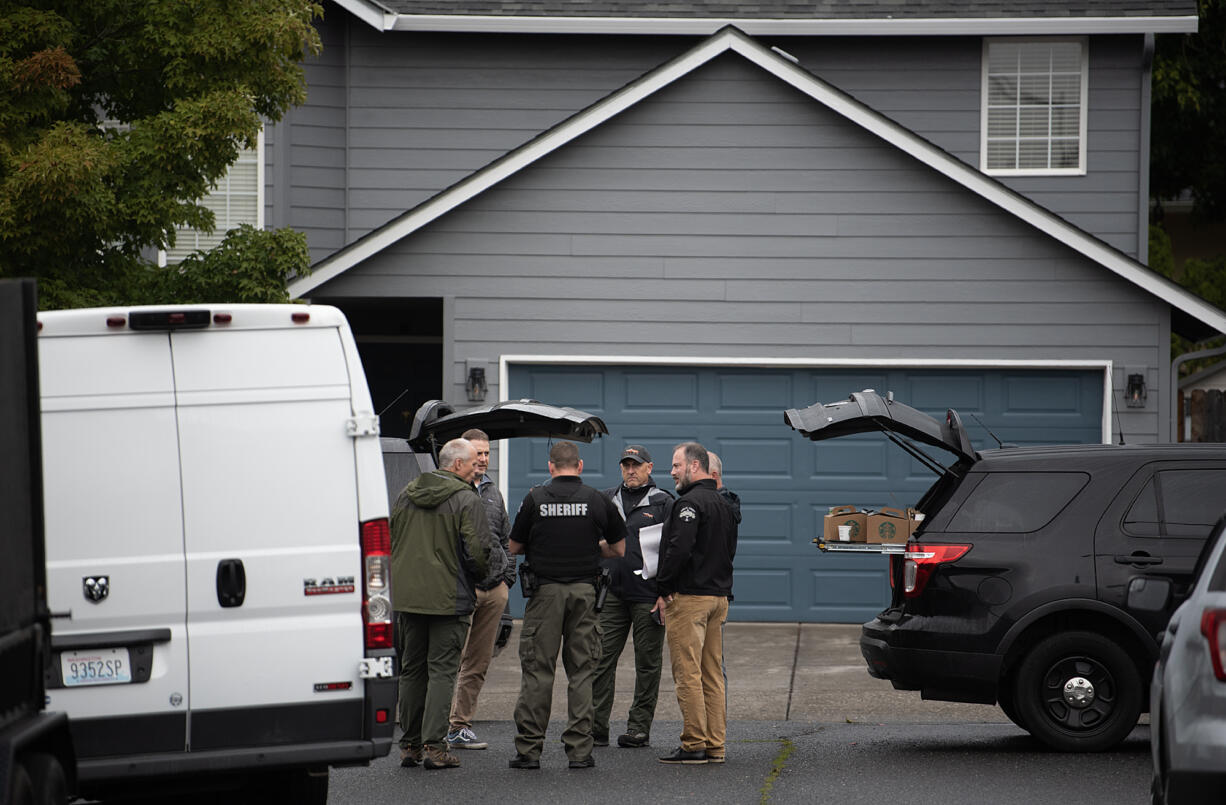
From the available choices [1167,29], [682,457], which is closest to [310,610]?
[682,457]

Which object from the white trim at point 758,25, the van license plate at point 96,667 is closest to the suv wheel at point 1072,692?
the van license plate at point 96,667

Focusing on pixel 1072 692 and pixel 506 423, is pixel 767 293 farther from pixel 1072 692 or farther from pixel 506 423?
pixel 1072 692

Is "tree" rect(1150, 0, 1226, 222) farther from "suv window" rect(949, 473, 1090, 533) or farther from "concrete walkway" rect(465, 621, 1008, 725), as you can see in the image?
"suv window" rect(949, 473, 1090, 533)

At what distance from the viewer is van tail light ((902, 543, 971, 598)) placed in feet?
30.9

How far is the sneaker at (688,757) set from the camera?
9375 millimetres

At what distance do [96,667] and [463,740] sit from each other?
3.71m

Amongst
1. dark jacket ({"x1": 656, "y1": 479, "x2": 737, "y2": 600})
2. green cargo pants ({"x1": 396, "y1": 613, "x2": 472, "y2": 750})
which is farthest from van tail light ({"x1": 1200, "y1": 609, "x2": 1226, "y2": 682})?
green cargo pants ({"x1": 396, "y1": 613, "x2": 472, "y2": 750})

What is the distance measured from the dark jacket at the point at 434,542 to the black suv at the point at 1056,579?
8.44ft

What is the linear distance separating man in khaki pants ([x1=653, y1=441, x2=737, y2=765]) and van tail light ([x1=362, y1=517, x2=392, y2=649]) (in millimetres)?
2785

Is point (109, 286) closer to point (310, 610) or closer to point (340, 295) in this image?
point (340, 295)

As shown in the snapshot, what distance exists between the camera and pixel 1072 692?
366 inches

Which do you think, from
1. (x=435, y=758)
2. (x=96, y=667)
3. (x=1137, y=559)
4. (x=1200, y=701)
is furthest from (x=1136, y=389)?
(x=96, y=667)

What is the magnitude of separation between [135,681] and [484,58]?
11.9 meters

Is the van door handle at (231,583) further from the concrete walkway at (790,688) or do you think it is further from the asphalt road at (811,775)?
the concrete walkway at (790,688)
